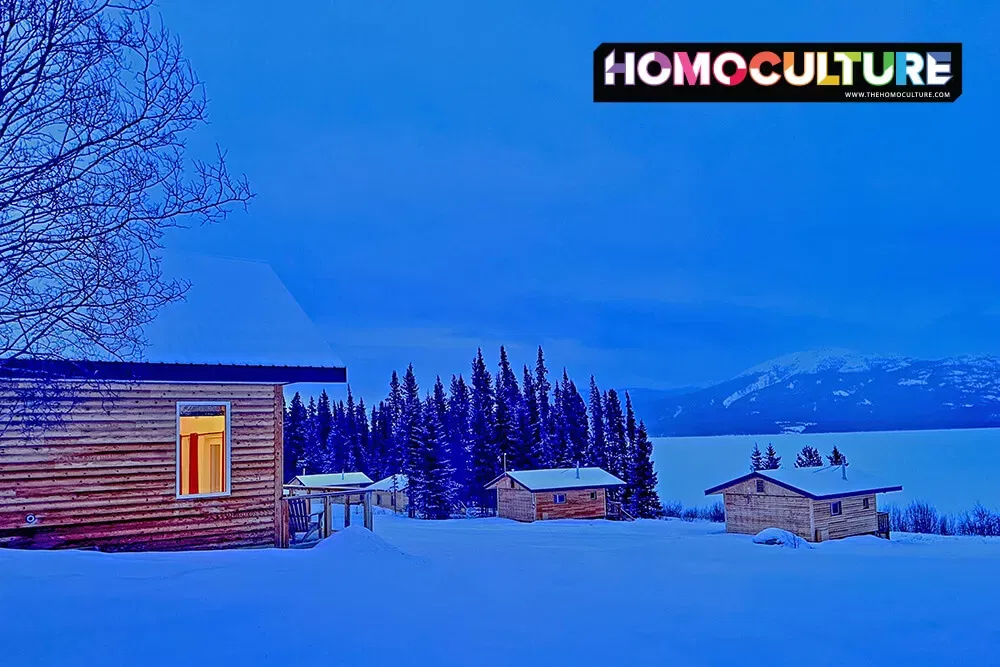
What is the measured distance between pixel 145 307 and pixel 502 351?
7304 cm

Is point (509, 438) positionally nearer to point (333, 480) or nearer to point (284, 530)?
point (333, 480)

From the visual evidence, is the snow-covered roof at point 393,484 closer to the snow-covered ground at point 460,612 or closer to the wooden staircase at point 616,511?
the wooden staircase at point 616,511

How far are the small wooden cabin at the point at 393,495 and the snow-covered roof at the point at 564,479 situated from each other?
15544 mm

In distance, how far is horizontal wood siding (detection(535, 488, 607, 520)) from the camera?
128 ft

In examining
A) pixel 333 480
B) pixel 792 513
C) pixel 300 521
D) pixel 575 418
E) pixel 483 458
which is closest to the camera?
pixel 300 521

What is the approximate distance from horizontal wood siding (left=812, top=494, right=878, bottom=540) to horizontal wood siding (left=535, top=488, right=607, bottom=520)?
40.2ft

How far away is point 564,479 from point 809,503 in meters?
13.7

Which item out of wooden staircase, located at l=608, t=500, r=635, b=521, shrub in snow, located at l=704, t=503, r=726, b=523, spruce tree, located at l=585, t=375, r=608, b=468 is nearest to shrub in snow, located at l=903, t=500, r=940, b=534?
shrub in snow, located at l=704, t=503, r=726, b=523

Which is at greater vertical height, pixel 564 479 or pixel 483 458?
pixel 564 479

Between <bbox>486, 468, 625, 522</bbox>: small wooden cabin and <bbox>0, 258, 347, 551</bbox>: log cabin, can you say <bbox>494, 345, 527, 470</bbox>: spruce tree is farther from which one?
<bbox>0, 258, 347, 551</bbox>: log cabin

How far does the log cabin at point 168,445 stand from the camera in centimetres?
1066

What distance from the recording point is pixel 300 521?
13805 millimetres

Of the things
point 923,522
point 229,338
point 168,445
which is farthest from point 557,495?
point 168,445

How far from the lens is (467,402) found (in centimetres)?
8081
